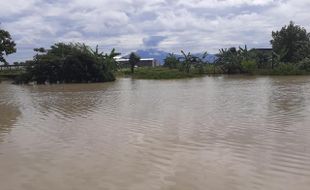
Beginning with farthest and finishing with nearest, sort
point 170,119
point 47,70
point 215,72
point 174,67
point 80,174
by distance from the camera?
point 174,67
point 215,72
point 47,70
point 170,119
point 80,174

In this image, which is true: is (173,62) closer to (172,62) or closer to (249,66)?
(172,62)

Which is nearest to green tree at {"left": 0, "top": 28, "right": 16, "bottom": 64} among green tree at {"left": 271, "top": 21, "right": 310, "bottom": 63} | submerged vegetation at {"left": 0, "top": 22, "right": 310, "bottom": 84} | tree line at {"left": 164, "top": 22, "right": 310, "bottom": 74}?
submerged vegetation at {"left": 0, "top": 22, "right": 310, "bottom": 84}

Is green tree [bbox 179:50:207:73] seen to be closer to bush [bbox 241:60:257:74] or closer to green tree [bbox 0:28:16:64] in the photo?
bush [bbox 241:60:257:74]

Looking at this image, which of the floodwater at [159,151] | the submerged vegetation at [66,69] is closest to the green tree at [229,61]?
the submerged vegetation at [66,69]

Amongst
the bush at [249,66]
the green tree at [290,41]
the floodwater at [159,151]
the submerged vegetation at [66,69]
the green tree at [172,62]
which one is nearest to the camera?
the floodwater at [159,151]

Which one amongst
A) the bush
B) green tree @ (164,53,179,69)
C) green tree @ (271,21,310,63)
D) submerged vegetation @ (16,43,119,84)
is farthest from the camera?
green tree @ (164,53,179,69)

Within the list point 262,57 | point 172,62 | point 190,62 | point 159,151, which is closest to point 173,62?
point 172,62

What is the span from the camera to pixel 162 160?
7672 millimetres

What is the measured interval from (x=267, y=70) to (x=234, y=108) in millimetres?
40501

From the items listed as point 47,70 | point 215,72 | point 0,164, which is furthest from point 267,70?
point 0,164

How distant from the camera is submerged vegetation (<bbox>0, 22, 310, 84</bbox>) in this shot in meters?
43.5

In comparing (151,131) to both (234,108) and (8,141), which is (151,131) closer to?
(8,141)

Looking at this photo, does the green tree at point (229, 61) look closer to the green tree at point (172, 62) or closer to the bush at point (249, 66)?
the bush at point (249, 66)

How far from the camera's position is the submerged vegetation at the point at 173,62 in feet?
143
